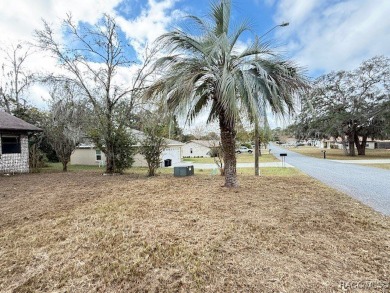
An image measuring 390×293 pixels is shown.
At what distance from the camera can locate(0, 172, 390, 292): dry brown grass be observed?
7.99ft

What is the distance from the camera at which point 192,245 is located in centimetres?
324

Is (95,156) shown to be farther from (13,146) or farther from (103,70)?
(103,70)

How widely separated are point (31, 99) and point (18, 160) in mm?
13003

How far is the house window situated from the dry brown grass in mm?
8994

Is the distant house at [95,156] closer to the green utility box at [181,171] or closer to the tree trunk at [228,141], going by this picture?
the green utility box at [181,171]

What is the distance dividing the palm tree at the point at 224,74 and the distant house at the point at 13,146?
35.8 ft

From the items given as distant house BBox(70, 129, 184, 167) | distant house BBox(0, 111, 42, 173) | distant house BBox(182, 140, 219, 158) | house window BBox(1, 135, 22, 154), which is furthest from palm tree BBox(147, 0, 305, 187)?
distant house BBox(182, 140, 219, 158)

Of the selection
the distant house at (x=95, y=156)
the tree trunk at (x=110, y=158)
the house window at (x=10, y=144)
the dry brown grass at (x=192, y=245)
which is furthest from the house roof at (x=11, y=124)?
the dry brown grass at (x=192, y=245)

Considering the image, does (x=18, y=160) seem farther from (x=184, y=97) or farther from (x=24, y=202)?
(x=184, y=97)

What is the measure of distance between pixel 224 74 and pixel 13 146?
14.1m

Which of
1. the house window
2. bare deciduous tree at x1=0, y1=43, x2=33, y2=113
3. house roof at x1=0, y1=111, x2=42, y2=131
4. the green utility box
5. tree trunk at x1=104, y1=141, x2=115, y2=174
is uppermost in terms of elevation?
bare deciduous tree at x1=0, y1=43, x2=33, y2=113

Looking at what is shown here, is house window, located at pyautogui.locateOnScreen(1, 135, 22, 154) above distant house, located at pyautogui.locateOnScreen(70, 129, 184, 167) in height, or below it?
above

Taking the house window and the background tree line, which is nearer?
the house window

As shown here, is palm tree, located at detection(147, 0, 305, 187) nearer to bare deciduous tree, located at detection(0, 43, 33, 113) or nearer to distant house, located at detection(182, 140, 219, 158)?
bare deciduous tree, located at detection(0, 43, 33, 113)
